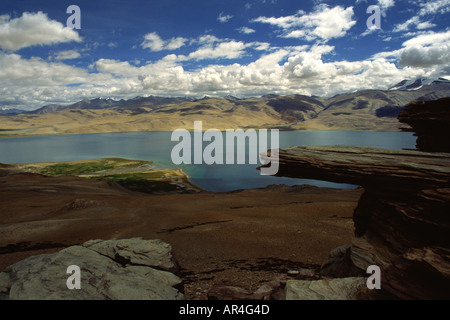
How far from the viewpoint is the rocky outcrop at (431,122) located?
1238cm

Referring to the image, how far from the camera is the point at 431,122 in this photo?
505 inches

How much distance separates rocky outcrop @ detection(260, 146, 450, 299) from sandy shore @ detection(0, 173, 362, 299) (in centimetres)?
491

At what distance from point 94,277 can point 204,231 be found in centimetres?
1237

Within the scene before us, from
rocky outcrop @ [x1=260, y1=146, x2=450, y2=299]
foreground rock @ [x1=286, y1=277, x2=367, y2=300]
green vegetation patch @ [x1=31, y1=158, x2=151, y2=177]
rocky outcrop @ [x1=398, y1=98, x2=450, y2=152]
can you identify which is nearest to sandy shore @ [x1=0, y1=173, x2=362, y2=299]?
foreground rock @ [x1=286, y1=277, x2=367, y2=300]

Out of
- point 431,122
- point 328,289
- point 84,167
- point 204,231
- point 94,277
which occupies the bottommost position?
point 84,167

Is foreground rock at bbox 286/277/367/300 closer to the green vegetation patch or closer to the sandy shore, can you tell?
the sandy shore

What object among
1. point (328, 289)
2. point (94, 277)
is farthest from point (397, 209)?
point (94, 277)

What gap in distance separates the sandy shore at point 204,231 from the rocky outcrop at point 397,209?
491 cm

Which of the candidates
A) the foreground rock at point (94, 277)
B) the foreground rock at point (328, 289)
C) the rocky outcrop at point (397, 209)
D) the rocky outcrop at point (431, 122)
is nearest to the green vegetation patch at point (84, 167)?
the foreground rock at point (94, 277)

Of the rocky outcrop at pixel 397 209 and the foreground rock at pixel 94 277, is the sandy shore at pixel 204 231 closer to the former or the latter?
the foreground rock at pixel 94 277

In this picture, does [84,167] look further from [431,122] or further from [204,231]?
[431,122]
